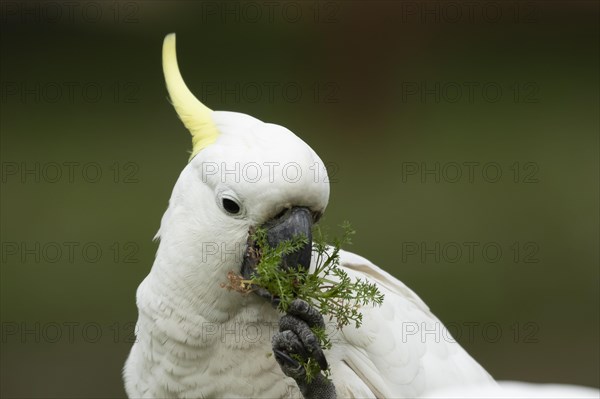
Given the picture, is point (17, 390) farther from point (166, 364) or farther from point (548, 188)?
point (548, 188)

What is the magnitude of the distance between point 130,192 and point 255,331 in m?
4.02

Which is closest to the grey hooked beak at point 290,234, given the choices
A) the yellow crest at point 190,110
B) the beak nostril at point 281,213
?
the beak nostril at point 281,213

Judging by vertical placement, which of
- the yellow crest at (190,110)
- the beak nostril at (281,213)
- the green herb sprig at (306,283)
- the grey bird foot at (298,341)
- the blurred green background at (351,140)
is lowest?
the grey bird foot at (298,341)

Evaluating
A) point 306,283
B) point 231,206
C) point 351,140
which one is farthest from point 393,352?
point 351,140

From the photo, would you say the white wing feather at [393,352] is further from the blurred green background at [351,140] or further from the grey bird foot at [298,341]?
the blurred green background at [351,140]

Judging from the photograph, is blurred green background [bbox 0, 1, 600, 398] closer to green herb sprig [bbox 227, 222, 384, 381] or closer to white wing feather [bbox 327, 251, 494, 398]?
white wing feather [bbox 327, 251, 494, 398]

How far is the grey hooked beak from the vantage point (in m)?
1.92

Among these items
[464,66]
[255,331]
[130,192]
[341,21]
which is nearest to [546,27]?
[464,66]

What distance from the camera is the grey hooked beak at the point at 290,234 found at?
1.92 meters

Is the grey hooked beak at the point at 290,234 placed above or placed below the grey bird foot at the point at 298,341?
above

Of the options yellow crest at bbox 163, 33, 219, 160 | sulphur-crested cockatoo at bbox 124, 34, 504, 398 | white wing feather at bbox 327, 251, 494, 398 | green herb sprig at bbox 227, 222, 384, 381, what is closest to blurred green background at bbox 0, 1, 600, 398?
white wing feather at bbox 327, 251, 494, 398

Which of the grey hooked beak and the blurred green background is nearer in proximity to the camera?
the grey hooked beak

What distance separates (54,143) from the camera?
243 inches

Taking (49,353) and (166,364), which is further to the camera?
(49,353)
